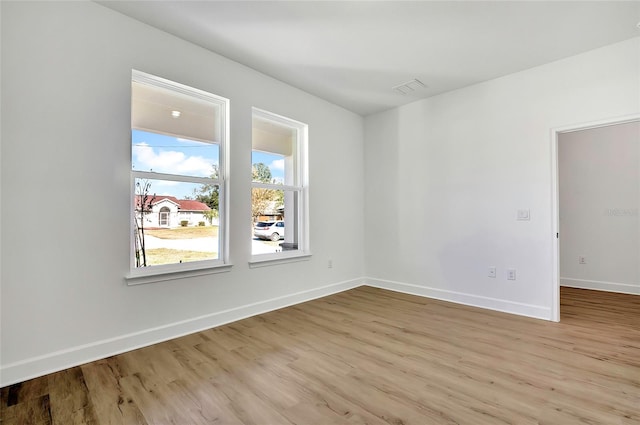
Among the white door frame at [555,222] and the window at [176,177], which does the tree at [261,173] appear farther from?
the white door frame at [555,222]

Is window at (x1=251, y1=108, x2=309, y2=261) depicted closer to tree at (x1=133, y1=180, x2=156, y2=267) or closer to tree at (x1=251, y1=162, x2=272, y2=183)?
tree at (x1=251, y1=162, x2=272, y2=183)

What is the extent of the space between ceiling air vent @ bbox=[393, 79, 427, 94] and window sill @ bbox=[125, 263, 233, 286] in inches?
120

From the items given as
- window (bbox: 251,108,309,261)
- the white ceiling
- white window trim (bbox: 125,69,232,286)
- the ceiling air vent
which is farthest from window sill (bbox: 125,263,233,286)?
the ceiling air vent

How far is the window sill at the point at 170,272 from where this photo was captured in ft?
8.46

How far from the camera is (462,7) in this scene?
7.97ft

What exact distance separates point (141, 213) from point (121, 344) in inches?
44.0

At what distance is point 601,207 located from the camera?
4.46m

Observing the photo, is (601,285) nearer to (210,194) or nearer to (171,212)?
(210,194)

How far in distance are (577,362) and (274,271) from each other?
9.55 ft

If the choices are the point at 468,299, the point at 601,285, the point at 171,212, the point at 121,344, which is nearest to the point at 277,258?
the point at 171,212

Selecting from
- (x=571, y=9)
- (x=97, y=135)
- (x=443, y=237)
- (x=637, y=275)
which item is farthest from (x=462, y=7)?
(x=637, y=275)

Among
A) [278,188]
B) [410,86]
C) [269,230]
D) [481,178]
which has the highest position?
[410,86]

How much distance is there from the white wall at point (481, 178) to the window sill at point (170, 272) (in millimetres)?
2673

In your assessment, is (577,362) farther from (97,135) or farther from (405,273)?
(97,135)
